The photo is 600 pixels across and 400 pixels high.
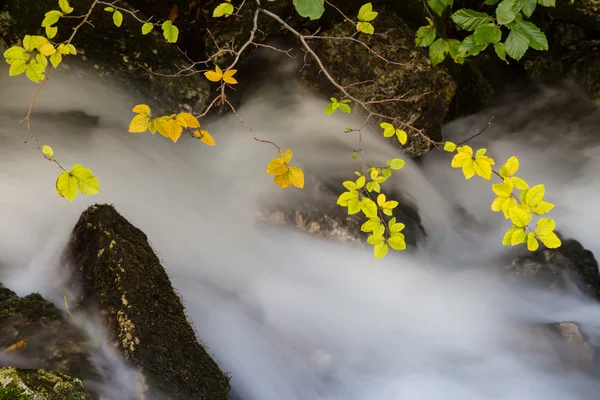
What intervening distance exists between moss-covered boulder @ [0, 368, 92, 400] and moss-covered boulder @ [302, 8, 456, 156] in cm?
320

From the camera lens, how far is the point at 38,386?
1821 mm

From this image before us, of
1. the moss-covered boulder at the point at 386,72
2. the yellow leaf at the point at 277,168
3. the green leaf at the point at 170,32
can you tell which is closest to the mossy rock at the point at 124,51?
the moss-covered boulder at the point at 386,72

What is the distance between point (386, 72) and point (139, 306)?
120 inches

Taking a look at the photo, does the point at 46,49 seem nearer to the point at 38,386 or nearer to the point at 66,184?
the point at 66,184

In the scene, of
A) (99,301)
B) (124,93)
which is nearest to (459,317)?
(99,301)

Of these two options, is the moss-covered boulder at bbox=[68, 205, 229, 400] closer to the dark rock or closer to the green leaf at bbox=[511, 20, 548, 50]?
the green leaf at bbox=[511, 20, 548, 50]

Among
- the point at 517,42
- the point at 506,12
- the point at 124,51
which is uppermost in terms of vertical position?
the point at 506,12

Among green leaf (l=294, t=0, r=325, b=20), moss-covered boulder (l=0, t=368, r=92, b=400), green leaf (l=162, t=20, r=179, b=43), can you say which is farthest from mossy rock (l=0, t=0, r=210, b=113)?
moss-covered boulder (l=0, t=368, r=92, b=400)

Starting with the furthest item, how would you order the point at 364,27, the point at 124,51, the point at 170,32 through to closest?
the point at 124,51 < the point at 364,27 < the point at 170,32

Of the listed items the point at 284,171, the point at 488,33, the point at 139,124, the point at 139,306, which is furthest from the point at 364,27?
the point at 139,306

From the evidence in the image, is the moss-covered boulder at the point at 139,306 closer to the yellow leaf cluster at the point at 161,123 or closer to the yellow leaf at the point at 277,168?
the yellow leaf cluster at the point at 161,123

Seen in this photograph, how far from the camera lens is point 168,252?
11.8ft

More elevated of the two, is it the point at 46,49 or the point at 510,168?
the point at 46,49

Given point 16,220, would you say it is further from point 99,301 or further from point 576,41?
point 576,41
